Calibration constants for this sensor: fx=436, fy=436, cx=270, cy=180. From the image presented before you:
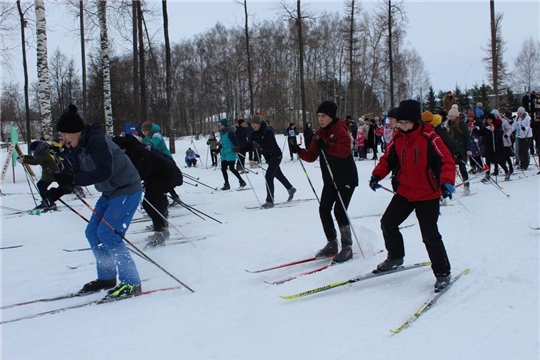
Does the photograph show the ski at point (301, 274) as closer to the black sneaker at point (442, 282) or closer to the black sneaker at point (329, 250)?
the black sneaker at point (329, 250)

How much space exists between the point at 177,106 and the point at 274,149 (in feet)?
156

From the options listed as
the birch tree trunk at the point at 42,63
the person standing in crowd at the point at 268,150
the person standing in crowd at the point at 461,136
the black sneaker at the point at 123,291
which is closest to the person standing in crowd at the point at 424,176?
the black sneaker at the point at 123,291

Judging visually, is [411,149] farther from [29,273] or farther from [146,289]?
[29,273]

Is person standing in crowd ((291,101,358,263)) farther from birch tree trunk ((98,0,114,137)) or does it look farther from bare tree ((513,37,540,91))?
bare tree ((513,37,540,91))

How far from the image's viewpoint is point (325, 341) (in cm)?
293

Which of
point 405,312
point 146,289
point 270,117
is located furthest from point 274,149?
point 270,117

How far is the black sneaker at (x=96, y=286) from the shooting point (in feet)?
13.4

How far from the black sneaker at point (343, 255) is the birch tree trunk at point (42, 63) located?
11.4 meters

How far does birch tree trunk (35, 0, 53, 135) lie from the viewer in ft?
43.4

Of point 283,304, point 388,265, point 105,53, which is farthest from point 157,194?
point 105,53

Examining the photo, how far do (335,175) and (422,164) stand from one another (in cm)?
122

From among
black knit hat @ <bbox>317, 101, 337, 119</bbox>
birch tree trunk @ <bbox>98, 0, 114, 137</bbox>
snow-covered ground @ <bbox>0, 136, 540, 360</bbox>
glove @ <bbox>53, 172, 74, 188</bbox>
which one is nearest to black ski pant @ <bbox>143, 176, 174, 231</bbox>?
snow-covered ground @ <bbox>0, 136, 540, 360</bbox>

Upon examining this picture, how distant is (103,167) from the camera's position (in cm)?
367

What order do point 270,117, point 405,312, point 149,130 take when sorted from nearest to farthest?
point 405,312, point 149,130, point 270,117
